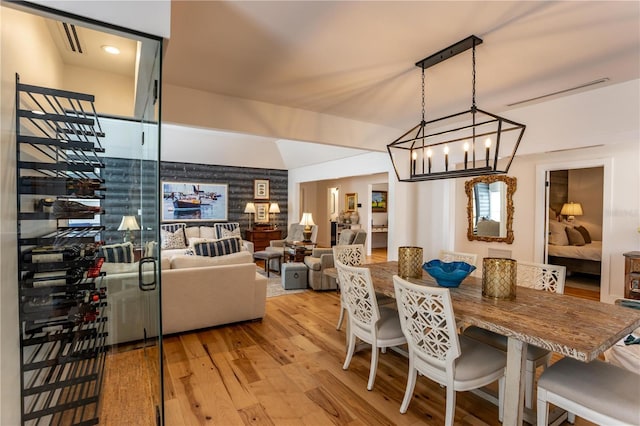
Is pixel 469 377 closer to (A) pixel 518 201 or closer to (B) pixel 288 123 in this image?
(B) pixel 288 123

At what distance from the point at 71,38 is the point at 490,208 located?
642 centimetres

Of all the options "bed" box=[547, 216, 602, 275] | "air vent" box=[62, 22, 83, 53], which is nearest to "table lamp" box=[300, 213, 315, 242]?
"bed" box=[547, 216, 602, 275]

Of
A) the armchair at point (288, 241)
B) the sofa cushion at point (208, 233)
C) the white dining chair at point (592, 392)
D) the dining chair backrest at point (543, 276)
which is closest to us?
the white dining chair at point (592, 392)

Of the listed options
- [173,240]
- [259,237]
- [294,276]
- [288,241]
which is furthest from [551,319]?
[259,237]

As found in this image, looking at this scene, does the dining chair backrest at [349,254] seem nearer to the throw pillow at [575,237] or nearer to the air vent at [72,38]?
the air vent at [72,38]

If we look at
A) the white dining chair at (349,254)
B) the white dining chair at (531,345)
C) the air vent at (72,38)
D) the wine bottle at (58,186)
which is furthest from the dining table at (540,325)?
the air vent at (72,38)

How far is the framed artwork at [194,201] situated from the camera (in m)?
7.59

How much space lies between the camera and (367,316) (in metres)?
2.38

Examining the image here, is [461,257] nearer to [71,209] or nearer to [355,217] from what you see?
[71,209]

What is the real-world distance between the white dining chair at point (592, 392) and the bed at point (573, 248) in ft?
16.1

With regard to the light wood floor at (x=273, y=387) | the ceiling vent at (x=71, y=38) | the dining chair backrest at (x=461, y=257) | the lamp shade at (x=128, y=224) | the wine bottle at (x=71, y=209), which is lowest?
the light wood floor at (x=273, y=387)

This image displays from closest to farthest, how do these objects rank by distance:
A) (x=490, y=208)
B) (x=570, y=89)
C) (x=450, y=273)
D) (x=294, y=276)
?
(x=450, y=273) → (x=570, y=89) → (x=294, y=276) → (x=490, y=208)

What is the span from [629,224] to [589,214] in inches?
97.3

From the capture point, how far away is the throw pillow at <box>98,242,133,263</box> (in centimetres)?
264
